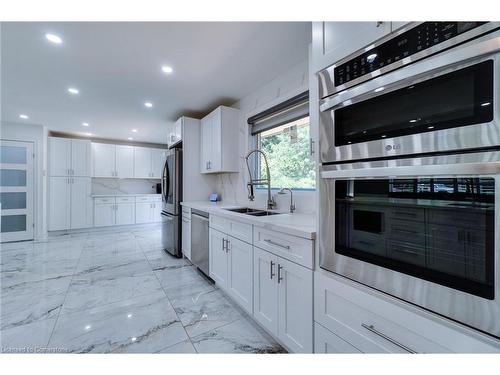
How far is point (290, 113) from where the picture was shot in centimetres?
245

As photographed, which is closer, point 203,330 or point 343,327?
point 343,327

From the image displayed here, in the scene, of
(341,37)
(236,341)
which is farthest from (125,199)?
(341,37)

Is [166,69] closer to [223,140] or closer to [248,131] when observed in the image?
[223,140]

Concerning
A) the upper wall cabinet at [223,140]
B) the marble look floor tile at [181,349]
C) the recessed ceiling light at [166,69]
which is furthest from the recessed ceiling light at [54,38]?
the marble look floor tile at [181,349]

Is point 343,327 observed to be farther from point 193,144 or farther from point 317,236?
point 193,144

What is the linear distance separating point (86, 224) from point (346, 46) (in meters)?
6.29

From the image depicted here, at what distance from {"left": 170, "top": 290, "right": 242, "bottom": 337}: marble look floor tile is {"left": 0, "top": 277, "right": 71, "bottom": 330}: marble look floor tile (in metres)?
1.15

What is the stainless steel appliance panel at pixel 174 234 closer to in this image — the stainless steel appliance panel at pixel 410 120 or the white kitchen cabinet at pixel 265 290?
the white kitchen cabinet at pixel 265 290

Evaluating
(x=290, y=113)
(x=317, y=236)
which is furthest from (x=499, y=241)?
(x=290, y=113)

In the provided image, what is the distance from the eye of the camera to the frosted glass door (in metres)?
4.30

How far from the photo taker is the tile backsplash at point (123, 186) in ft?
19.5

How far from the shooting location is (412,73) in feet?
2.55

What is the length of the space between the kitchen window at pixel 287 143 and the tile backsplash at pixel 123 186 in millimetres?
4839

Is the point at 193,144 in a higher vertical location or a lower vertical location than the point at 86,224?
higher
